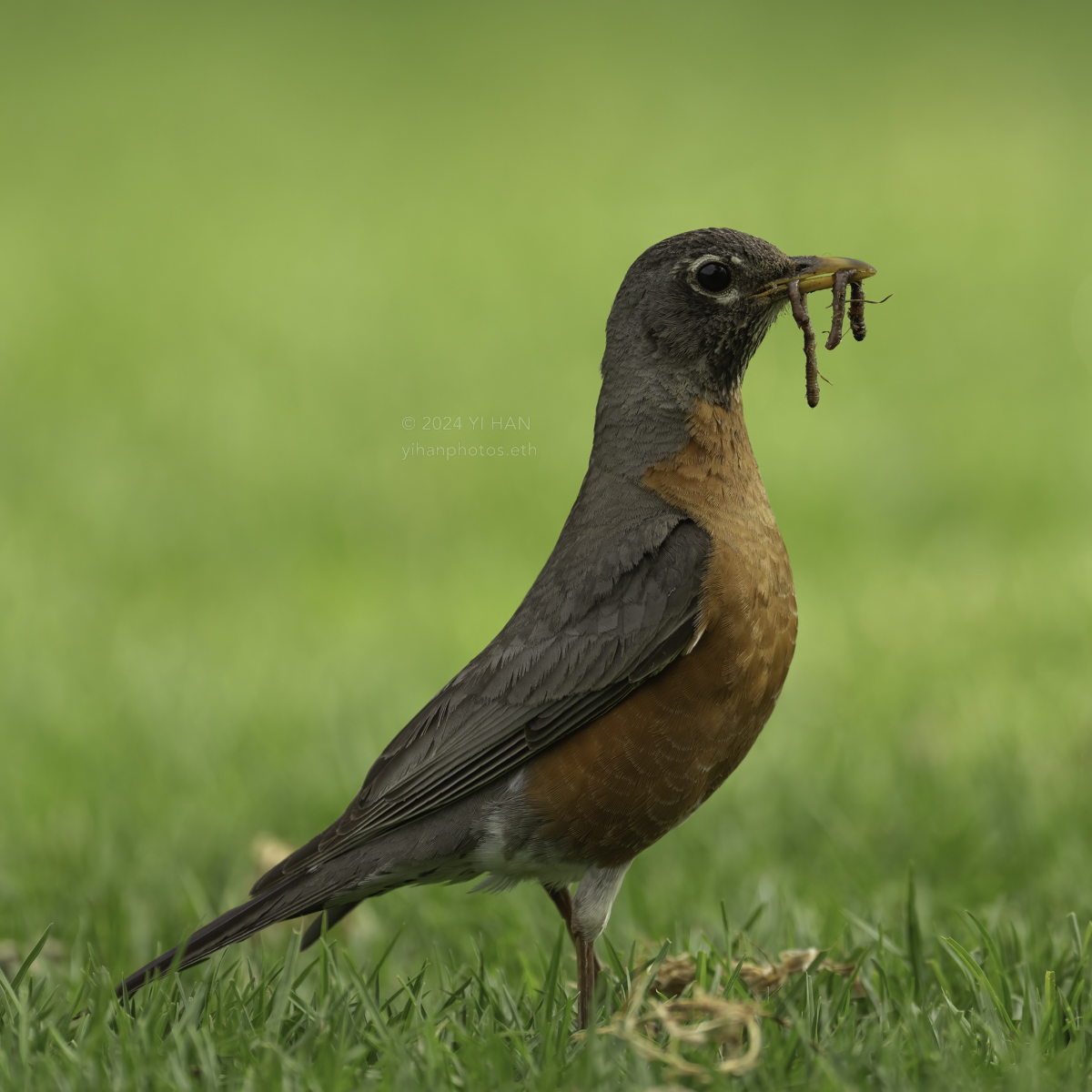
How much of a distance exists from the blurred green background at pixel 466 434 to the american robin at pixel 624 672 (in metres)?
0.73

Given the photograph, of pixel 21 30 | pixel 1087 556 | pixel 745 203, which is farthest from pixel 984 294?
pixel 21 30

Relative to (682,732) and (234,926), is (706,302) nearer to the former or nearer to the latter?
(682,732)

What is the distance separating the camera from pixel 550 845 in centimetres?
344

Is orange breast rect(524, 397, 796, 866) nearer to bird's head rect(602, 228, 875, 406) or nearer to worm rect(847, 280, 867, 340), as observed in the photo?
bird's head rect(602, 228, 875, 406)

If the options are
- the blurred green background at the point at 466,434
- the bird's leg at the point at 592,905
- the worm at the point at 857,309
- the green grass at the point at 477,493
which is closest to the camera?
the bird's leg at the point at 592,905

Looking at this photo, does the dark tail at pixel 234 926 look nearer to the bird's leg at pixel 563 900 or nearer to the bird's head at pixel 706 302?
the bird's leg at pixel 563 900

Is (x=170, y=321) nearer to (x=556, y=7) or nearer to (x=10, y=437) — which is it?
(x=10, y=437)

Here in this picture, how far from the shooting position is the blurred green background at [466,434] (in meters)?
5.10

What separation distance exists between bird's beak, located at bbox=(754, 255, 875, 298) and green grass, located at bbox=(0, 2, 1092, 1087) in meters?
1.76

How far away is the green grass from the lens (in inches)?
147

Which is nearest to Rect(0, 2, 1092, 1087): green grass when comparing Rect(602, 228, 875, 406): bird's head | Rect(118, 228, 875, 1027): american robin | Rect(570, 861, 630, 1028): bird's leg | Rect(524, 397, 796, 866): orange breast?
Rect(570, 861, 630, 1028): bird's leg

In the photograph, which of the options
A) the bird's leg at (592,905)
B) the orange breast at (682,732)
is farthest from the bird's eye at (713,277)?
the bird's leg at (592,905)

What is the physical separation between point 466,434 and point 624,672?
22.6 ft

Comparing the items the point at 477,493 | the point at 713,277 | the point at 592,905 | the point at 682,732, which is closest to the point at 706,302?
the point at 713,277
